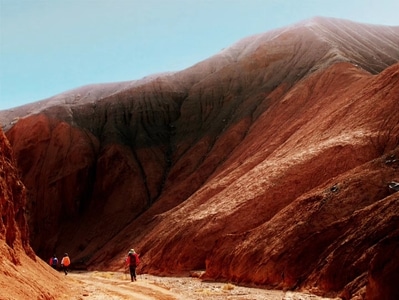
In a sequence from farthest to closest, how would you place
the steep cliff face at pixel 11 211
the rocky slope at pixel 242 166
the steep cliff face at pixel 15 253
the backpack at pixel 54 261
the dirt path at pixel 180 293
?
the backpack at pixel 54 261, the rocky slope at pixel 242 166, the dirt path at pixel 180 293, the steep cliff face at pixel 11 211, the steep cliff face at pixel 15 253

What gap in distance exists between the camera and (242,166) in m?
38.4

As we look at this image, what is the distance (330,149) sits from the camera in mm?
29797

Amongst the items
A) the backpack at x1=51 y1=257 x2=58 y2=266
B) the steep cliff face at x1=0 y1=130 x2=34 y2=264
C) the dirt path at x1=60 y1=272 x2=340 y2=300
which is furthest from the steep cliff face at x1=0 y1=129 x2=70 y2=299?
the backpack at x1=51 y1=257 x2=58 y2=266

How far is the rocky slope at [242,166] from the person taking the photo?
21016 millimetres

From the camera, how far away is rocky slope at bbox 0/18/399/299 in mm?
21016

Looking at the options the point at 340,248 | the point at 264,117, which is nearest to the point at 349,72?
the point at 264,117

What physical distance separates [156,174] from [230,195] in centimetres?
2305

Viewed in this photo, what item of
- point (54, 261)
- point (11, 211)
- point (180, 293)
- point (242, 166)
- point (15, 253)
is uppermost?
point (11, 211)

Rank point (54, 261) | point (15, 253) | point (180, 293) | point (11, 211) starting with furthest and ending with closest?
point (54, 261) < point (180, 293) < point (11, 211) < point (15, 253)

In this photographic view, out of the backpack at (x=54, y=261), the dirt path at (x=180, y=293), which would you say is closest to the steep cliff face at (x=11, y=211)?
the dirt path at (x=180, y=293)

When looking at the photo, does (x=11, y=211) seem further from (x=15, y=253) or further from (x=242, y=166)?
(x=242, y=166)

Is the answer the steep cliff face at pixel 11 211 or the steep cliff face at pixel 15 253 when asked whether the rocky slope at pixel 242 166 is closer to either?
the steep cliff face at pixel 15 253

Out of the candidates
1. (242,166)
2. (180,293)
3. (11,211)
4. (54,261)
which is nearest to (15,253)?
(11,211)

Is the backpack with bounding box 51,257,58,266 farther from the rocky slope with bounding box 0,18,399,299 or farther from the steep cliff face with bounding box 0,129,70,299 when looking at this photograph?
the steep cliff face with bounding box 0,129,70,299
